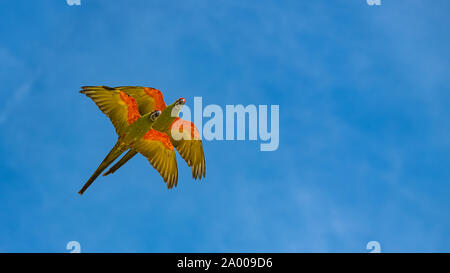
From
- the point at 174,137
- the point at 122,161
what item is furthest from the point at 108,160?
the point at 174,137

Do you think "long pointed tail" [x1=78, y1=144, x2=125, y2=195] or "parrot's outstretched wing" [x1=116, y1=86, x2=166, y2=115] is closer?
"long pointed tail" [x1=78, y1=144, x2=125, y2=195]

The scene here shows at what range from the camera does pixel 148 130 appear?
13.9 meters

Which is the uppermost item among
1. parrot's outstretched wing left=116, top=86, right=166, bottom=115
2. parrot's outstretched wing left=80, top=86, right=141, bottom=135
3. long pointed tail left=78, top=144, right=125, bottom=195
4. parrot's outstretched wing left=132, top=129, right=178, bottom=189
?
parrot's outstretched wing left=116, top=86, right=166, bottom=115

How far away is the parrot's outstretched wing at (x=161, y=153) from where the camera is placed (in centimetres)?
1452

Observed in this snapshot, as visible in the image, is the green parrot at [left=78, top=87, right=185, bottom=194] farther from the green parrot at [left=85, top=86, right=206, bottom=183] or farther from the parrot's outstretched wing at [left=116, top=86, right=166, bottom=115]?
the parrot's outstretched wing at [left=116, top=86, right=166, bottom=115]

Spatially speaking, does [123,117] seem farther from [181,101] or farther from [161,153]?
[181,101]

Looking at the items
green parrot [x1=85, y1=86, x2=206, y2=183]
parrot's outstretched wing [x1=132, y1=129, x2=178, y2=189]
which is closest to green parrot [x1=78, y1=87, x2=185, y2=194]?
parrot's outstretched wing [x1=132, y1=129, x2=178, y2=189]

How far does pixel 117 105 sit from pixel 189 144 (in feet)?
8.97

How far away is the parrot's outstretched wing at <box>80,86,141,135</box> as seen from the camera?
13.6m

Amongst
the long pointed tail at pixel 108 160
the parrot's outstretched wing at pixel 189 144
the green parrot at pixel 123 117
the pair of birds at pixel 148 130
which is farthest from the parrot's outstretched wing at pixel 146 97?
the long pointed tail at pixel 108 160
